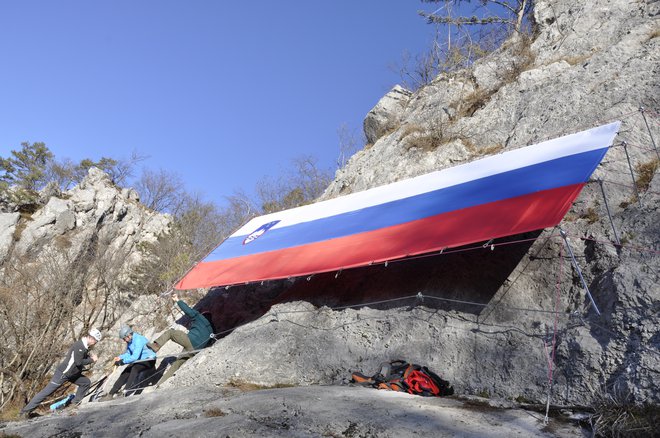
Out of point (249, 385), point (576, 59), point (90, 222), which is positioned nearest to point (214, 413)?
point (249, 385)

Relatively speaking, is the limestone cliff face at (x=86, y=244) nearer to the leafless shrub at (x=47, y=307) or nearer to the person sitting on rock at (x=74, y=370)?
the leafless shrub at (x=47, y=307)

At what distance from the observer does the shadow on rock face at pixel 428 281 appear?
5.66 meters

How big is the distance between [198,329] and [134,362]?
1.08 metres

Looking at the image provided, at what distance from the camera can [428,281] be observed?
613cm

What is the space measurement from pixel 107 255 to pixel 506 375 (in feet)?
52.6

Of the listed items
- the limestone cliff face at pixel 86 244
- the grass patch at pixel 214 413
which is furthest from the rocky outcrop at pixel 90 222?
the grass patch at pixel 214 413

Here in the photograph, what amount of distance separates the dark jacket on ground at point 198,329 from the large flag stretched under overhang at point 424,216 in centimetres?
49

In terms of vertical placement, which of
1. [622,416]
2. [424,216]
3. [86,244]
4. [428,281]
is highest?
[86,244]

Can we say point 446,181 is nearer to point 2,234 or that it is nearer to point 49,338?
point 49,338

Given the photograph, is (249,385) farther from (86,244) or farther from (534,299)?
(86,244)

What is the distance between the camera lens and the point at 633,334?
407 cm

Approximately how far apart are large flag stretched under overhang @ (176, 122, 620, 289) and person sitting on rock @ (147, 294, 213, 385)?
1.71 ft

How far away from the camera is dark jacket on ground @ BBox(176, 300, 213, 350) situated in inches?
283

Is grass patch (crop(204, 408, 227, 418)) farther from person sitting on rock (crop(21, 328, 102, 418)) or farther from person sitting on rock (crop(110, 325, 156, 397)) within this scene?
person sitting on rock (crop(21, 328, 102, 418))
